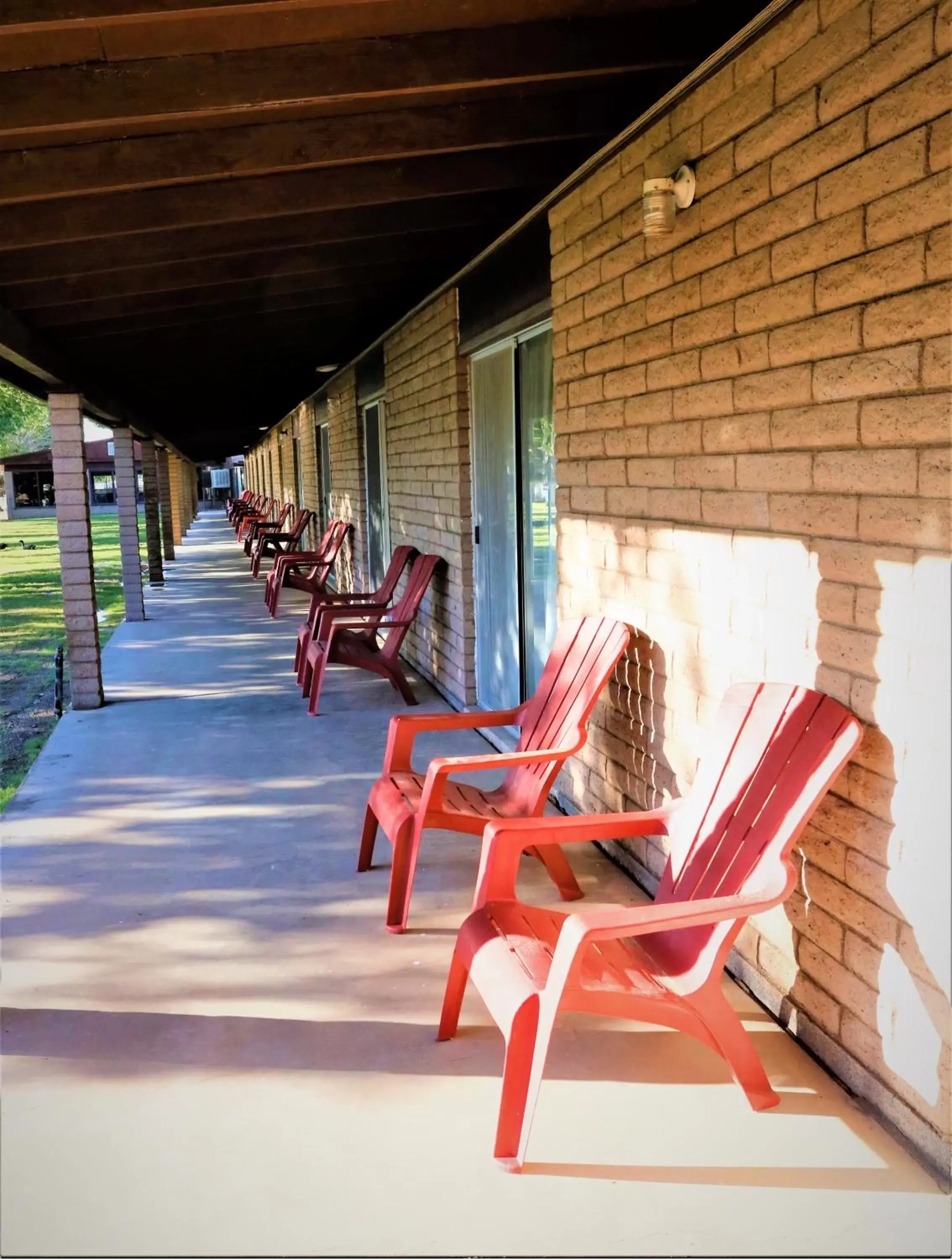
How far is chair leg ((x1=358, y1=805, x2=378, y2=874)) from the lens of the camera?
3818 mm

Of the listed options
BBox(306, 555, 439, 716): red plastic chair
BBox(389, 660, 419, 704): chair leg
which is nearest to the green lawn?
BBox(306, 555, 439, 716): red plastic chair

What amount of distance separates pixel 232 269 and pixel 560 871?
332 cm

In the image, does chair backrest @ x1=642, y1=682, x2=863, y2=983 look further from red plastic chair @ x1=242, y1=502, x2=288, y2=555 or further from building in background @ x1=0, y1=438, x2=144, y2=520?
building in background @ x1=0, y1=438, x2=144, y2=520

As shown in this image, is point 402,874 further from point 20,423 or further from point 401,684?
point 20,423

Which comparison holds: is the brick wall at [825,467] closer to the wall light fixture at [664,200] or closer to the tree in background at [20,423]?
the wall light fixture at [664,200]

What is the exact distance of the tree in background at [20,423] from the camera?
107ft

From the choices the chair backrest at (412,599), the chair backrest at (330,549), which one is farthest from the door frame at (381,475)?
the chair backrest at (412,599)

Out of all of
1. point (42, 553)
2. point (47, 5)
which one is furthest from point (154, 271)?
point (42, 553)

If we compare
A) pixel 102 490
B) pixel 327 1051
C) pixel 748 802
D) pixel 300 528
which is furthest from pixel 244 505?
pixel 102 490

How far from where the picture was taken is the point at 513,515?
A: 17.8 ft

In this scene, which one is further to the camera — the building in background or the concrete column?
the building in background

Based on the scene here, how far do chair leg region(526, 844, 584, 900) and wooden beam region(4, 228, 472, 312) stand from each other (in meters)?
2.88

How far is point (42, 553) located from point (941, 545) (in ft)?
87.3

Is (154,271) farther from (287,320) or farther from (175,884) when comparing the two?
(175,884)
